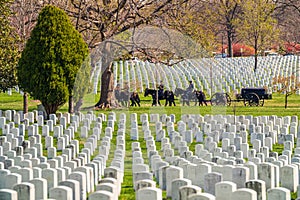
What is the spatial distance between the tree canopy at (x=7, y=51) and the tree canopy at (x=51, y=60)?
1.49 metres

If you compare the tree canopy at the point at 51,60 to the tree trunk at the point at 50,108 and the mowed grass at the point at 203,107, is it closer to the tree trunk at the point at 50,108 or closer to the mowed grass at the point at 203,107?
the tree trunk at the point at 50,108

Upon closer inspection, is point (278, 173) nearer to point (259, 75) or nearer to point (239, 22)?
point (259, 75)

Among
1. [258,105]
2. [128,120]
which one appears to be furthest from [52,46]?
[258,105]

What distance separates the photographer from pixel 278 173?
36.6ft

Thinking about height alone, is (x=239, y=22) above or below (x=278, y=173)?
above

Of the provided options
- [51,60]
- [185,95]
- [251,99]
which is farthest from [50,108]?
[251,99]

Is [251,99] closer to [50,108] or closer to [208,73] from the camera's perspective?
[208,73]

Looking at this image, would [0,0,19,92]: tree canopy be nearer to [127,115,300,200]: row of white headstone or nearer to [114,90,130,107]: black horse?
[114,90,130,107]: black horse

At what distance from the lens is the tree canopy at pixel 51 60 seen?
21516 millimetres

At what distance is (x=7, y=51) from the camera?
926 inches

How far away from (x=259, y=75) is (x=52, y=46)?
19.1m

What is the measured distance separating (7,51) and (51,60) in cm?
237

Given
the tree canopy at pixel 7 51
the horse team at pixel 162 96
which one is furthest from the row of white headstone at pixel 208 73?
the tree canopy at pixel 7 51

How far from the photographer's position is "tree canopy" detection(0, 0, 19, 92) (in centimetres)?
2314
